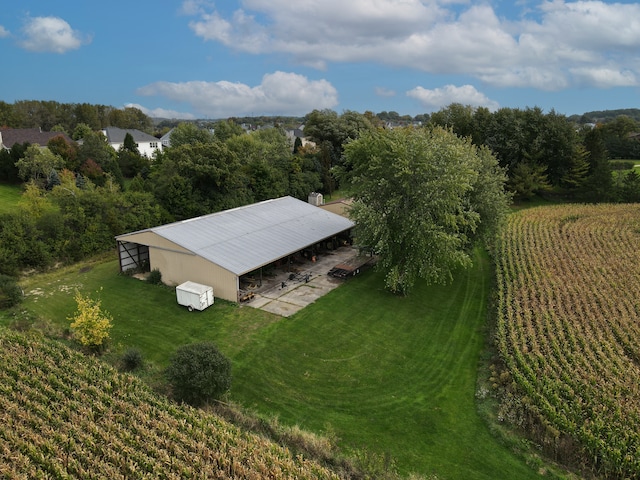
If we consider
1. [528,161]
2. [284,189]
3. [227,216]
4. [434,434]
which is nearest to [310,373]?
[434,434]

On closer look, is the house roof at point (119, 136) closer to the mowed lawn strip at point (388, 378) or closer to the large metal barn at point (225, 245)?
the large metal barn at point (225, 245)

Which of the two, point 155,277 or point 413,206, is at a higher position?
point 413,206

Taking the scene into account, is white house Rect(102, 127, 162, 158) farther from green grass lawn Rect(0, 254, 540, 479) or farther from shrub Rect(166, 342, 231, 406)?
shrub Rect(166, 342, 231, 406)

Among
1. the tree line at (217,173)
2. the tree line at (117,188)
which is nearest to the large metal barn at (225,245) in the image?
the tree line at (217,173)

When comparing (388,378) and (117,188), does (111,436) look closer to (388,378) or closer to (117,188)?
(388,378)

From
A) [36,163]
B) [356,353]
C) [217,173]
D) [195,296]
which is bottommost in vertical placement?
[356,353]

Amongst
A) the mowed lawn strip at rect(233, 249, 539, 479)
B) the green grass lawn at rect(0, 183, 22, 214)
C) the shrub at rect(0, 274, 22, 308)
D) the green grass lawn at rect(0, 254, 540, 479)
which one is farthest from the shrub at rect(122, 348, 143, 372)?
the green grass lawn at rect(0, 183, 22, 214)

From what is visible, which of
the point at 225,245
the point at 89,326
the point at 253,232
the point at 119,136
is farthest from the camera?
the point at 119,136

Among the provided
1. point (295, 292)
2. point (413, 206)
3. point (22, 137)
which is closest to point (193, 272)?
point (295, 292)
